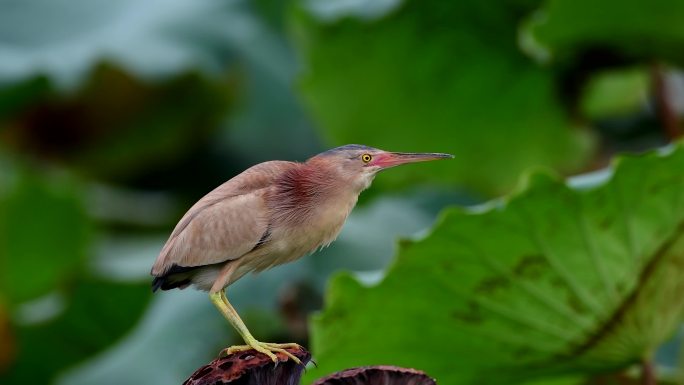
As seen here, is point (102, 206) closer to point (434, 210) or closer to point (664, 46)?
point (434, 210)

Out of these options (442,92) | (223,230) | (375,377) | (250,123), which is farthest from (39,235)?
(375,377)

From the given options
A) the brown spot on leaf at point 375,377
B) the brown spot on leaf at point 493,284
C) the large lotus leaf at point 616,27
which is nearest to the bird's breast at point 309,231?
the brown spot on leaf at point 375,377

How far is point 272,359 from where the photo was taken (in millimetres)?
1640

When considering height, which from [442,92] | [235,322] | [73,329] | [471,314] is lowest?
[73,329]

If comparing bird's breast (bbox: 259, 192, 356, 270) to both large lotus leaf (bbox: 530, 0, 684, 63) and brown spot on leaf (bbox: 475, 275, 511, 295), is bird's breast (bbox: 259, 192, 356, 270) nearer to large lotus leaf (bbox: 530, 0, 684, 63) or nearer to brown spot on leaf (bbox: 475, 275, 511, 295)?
brown spot on leaf (bbox: 475, 275, 511, 295)

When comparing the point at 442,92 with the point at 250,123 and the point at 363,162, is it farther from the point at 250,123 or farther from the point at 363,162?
the point at 363,162

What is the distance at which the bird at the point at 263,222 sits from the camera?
5.61ft

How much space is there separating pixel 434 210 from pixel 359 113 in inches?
19.3

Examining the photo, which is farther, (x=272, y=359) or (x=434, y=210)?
(x=434, y=210)

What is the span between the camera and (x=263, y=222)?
1724mm

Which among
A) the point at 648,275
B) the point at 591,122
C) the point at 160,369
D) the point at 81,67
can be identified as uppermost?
the point at 81,67

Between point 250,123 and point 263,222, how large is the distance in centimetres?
355

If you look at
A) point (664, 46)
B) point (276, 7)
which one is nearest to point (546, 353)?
point (664, 46)

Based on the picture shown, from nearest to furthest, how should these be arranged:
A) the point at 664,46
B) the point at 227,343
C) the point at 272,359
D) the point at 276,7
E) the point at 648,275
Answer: the point at 272,359 < the point at 648,275 < the point at 664,46 < the point at 227,343 < the point at 276,7
